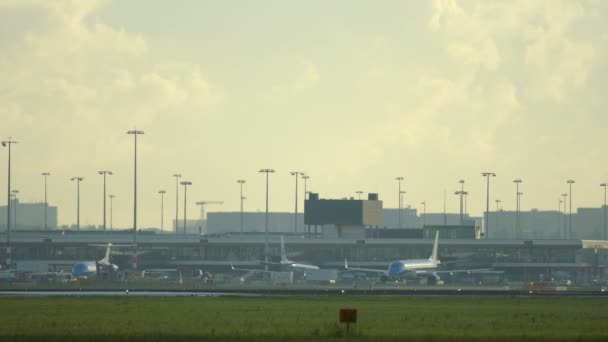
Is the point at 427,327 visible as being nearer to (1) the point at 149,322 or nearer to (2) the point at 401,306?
(1) the point at 149,322

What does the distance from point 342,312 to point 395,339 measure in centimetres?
303

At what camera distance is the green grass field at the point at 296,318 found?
73.6 meters

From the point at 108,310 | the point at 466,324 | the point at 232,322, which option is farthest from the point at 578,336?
the point at 108,310

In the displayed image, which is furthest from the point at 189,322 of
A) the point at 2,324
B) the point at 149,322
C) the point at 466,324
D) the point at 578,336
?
the point at 578,336

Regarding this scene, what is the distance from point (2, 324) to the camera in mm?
82562

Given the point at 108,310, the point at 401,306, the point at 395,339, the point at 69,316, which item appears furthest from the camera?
the point at 401,306

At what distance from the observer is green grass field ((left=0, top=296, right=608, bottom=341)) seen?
241 ft

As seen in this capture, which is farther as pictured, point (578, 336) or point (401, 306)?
point (401, 306)

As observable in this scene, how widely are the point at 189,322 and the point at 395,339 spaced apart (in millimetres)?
18868

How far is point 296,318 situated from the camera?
90.4 metres

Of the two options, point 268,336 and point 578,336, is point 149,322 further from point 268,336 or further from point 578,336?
point 578,336

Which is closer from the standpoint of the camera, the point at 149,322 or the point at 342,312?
the point at 342,312

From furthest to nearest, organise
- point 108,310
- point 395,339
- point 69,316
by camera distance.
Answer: point 108,310 < point 69,316 < point 395,339

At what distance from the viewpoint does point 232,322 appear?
279 ft
